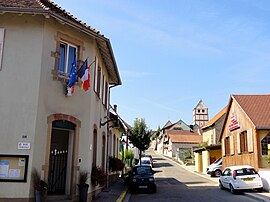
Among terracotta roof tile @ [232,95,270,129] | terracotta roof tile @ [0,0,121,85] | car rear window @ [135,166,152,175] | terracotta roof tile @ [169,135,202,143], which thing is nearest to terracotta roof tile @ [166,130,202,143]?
terracotta roof tile @ [169,135,202,143]

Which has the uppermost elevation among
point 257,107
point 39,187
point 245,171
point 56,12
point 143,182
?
point 56,12

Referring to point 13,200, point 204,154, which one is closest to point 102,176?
point 13,200

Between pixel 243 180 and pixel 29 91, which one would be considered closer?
pixel 29 91

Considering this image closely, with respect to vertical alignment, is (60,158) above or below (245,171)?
above

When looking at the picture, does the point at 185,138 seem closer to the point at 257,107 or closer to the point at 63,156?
the point at 257,107

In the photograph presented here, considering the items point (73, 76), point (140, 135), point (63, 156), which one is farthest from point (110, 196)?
point (140, 135)

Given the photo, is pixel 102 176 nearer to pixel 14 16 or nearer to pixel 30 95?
pixel 30 95

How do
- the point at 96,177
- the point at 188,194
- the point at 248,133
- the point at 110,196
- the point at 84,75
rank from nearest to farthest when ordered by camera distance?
the point at 84,75 < the point at 96,177 < the point at 110,196 < the point at 188,194 < the point at 248,133

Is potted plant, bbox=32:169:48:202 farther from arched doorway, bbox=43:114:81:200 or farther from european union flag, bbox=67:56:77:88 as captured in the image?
european union flag, bbox=67:56:77:88

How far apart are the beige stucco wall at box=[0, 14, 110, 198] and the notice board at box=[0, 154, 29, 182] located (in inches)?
5.9

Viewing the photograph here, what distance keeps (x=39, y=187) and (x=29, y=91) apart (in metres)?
3.42

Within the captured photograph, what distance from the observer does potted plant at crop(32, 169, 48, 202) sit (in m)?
10.4

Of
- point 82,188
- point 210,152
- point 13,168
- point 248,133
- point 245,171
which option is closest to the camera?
point 13,168

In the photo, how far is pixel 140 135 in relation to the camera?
144 ft
